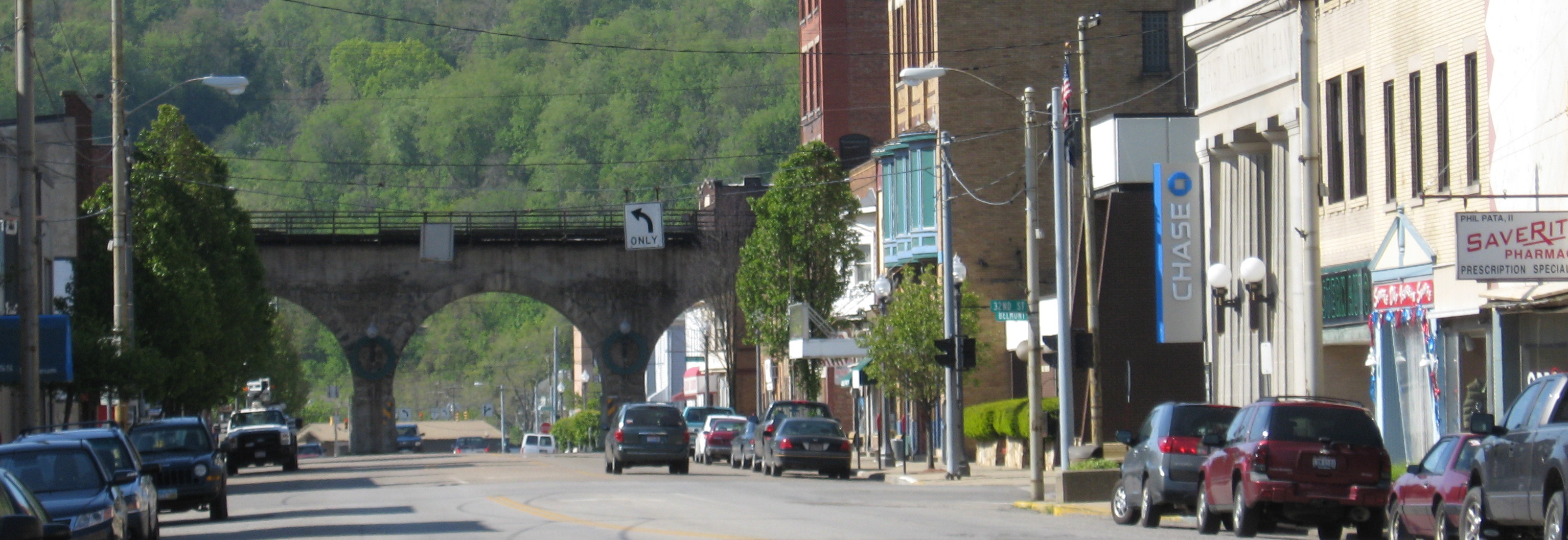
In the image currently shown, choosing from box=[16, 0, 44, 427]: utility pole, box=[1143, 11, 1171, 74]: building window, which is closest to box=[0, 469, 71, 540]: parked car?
box=[16, 0, 44, 427]: utility pole

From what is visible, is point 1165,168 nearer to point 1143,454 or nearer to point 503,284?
point 1143,454

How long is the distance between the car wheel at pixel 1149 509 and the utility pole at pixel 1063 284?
6.57 m

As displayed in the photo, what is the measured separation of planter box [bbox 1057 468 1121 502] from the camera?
26641mm

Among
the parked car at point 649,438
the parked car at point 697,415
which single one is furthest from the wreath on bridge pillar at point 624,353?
the parked car at point 649,438

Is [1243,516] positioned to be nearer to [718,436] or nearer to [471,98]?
[718,436]

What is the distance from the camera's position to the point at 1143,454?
870 inches

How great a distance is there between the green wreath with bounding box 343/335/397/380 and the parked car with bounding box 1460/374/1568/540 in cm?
5581

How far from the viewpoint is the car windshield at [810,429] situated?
40219 mm

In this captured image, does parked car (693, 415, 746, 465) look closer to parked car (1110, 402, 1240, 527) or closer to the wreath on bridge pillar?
the wreath on bridge pillar

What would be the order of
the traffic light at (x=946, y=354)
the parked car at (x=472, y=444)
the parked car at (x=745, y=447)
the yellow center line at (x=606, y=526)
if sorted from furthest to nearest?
the parked car at (x=472, y=444), the parked car at (x=745, y=447), the traffic light at (x=946, y=354), the yellow center line at (x=606, y=526)

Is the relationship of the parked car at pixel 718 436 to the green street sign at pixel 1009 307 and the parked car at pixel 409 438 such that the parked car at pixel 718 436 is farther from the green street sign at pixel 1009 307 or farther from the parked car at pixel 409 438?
the parked car at pixel 409 438

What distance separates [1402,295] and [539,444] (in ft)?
211

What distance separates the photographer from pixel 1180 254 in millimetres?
34594

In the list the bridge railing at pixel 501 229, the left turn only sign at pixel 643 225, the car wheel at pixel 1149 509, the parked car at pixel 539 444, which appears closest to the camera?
the car wheel at pixel 1149 509
